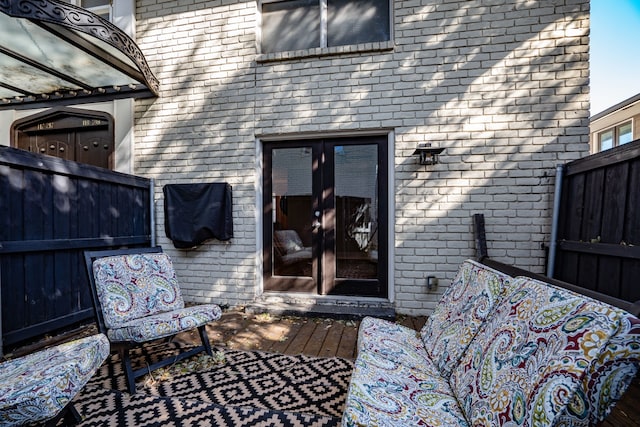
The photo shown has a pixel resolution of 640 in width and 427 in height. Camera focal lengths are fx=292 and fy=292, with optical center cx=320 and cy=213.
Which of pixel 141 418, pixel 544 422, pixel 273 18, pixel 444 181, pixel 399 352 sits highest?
pixel 273 18

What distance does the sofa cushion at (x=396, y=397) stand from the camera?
1.07 metres

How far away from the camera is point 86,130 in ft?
13.5

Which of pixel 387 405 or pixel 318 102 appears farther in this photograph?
pixel 318 102

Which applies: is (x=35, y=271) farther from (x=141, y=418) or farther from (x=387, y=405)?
(x=387, y=405)

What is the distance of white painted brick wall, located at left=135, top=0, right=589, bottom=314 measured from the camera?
3.02 m

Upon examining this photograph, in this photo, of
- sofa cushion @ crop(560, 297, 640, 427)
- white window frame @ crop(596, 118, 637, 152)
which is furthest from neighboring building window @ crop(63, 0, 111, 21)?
white window frame @ crop(596, 118, 637, 152)

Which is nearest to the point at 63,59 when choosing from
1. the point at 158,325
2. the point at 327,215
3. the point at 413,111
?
the point at 158,325

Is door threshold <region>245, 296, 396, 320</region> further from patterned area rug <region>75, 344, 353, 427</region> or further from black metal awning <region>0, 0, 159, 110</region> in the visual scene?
black metal awning <region>0, 0, 159, 110</region>

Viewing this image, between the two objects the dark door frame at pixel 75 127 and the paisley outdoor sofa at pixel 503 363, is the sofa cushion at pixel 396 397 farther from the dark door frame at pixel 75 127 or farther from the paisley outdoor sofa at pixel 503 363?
the dark door frame at pixel 75 127

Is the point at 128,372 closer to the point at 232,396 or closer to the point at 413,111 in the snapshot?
the point at 232,396

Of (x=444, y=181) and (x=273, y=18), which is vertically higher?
(x=273, y=18)

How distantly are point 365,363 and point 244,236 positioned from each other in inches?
97.7

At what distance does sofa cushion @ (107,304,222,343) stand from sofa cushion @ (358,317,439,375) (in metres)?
1.18

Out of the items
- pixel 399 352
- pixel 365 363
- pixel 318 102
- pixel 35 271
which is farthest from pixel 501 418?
pixel 35 271
